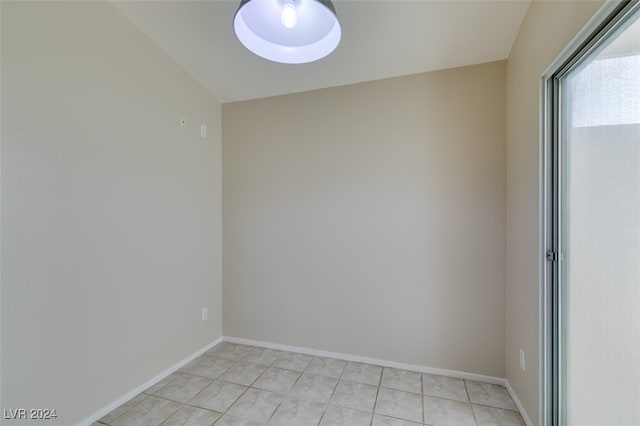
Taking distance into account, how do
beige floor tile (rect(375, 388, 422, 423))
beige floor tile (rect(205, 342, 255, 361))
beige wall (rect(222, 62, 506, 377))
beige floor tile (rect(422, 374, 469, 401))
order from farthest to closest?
beige floor tile (rect(205, 342, 255, 361))
beige wall (rect(222, 62, 506, 377))
beige floor tile (rect(422, 374, 469, 401))
beige floor tile (rect(375, 388, 422, 423))

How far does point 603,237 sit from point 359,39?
5.93ft

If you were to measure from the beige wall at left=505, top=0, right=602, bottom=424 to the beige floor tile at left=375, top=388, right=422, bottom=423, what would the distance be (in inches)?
25.5

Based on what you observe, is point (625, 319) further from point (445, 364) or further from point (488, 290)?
point (445, 364)

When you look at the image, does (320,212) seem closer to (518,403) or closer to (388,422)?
(388,422)

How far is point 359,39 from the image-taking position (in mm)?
1911

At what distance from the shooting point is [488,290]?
6.74ft

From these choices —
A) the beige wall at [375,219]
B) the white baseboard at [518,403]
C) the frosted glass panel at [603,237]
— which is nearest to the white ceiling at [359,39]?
the beige wall at [375,219]

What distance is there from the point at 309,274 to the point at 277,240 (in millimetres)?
458

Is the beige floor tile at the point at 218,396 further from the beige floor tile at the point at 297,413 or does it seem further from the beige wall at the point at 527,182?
the beige wall at the point at 527,182

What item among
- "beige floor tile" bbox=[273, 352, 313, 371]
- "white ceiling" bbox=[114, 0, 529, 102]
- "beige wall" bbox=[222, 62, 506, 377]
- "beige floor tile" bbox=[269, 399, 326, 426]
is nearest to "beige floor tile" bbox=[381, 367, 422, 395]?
"beige wall" bbox=[222, 62, 506, 377]

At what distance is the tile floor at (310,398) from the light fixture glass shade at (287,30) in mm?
2132

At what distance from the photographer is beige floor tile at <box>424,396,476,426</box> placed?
1667 mm

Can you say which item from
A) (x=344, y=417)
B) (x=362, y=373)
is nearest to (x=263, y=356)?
(x=362, y=373)

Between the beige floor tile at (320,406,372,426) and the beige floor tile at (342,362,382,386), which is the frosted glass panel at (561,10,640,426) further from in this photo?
the beige floor tile at (342,362,382,386)
